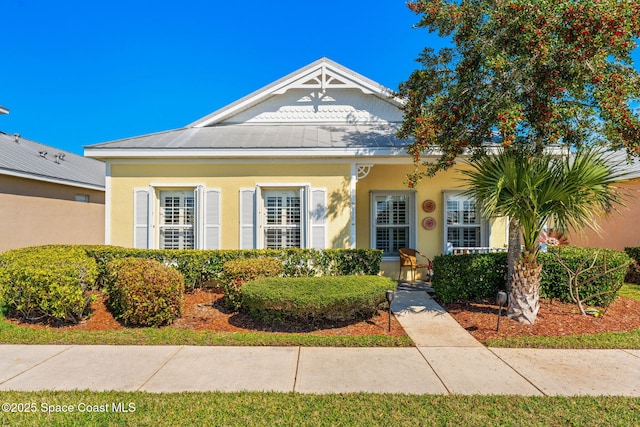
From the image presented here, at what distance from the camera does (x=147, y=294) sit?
5367 millimetres

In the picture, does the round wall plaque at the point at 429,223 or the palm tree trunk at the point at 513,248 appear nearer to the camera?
the palm tree trunk at the point at 513,248

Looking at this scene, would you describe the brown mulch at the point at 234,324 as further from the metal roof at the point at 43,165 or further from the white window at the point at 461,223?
the metal roof at the point at 43,165

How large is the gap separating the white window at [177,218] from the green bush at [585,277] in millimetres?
7035

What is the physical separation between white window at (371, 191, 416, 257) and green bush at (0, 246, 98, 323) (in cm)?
688

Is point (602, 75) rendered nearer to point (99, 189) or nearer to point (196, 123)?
point (196, 123)

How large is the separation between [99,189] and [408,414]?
15.6 meters

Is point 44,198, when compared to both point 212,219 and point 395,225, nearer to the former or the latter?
point 212,219

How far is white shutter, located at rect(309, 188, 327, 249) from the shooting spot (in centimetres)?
817

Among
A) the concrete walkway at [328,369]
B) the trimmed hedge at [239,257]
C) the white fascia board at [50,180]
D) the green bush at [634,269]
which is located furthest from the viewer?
the white fascia board at [50,180]

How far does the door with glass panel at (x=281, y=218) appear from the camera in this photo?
27.3 ft

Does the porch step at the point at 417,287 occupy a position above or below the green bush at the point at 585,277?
below

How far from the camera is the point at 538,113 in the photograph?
17.7 ft

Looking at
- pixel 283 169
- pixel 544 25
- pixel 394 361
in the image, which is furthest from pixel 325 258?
pixel 544 25

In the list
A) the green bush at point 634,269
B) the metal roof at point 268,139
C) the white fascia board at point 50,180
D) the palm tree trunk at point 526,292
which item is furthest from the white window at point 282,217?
the green bush at point 634,269
